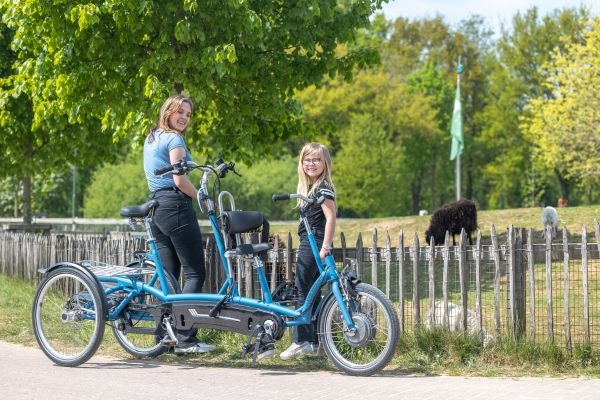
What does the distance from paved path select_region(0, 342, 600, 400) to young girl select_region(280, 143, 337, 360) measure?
31cm

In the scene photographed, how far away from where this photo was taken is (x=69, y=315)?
830cm

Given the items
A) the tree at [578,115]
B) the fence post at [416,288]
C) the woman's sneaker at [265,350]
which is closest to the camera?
the woman's sneaker at [265,350]

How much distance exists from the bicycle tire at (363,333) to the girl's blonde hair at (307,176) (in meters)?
0.99

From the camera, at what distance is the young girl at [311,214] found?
26.0 ft

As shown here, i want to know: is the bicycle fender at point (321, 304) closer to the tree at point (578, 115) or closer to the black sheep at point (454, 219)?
the black sheep at point (454, 219)

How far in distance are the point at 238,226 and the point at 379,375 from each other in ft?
5.33

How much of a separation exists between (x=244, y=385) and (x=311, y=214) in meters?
1.63

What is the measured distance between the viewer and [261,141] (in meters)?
18.5

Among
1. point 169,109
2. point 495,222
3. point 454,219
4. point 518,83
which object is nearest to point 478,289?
point 169,109

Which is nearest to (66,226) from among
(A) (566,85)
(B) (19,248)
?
(A) (566,85)

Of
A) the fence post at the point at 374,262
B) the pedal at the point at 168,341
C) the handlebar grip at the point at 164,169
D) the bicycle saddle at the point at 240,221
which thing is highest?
the handlebar grip at the point at 164,169

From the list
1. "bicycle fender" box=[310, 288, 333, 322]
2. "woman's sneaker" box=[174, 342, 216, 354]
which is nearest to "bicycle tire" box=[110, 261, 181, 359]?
"woman's sneaker" box=[174, 342, 216, 354]

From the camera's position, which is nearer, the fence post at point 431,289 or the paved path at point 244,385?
the paved path at point 244,385

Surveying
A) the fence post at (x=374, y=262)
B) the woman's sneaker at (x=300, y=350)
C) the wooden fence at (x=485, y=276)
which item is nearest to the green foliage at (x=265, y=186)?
the wooden fence at (x=485, y=276)
